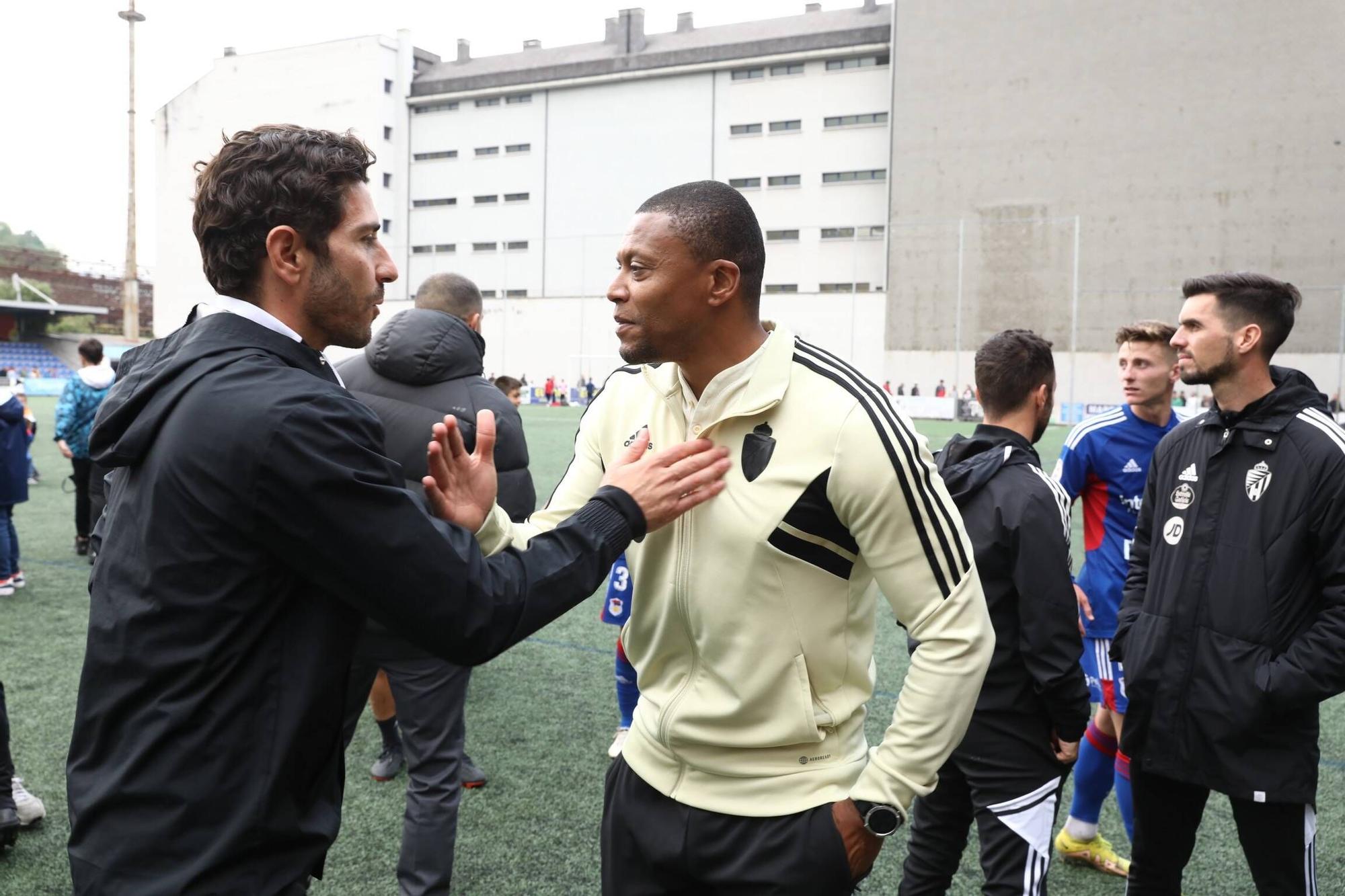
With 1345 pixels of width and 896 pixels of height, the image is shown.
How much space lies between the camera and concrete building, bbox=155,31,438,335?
51531 millimetres

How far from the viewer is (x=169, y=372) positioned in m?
1.63

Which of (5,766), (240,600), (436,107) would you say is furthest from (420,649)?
(436,107)

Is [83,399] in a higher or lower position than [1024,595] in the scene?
higher

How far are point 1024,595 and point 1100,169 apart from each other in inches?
1668

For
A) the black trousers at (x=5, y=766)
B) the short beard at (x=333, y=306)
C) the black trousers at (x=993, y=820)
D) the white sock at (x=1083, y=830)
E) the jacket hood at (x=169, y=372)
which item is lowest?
the white sock at (x=1083, y=830)

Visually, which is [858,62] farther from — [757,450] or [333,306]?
[333,306]

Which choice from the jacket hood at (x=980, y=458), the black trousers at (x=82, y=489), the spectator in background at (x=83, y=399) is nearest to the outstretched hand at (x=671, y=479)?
the jacket hood at (x=980, y=458)

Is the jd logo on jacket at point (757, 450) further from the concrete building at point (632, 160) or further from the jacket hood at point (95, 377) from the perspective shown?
the concrete building at point (632, 160)

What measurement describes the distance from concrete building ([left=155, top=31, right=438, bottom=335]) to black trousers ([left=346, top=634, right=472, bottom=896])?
1921 inches

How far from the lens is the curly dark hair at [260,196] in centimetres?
176

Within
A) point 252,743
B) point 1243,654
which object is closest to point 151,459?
point 252,743

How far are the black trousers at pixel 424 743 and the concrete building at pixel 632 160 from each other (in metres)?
40.5

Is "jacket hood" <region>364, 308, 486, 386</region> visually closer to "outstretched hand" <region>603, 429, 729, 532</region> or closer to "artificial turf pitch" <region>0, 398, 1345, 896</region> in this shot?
"outstretched hand" <region>603, 429, 729, 532</region>

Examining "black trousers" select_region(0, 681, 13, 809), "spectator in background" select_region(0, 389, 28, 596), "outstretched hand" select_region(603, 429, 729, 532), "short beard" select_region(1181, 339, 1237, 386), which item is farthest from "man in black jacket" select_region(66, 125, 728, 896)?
"spectator in background" select_region(0, 389, 28, 596)
